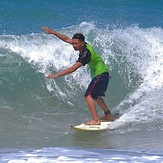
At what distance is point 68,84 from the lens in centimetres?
1071

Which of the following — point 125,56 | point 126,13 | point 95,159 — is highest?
point 126,13

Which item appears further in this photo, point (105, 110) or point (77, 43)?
point (105, 110)

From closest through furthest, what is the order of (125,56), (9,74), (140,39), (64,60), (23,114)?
1. (23,114)
2. (9,74)
3. (64,60)
4. (125,56)
5. (140,39)

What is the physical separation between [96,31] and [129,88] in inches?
80.9

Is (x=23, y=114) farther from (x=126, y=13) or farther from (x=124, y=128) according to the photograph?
(x=126, y=13)

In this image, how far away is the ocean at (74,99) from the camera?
252 inches

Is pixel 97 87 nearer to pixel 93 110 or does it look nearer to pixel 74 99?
pixel 93 110

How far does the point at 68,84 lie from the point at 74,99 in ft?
1.76

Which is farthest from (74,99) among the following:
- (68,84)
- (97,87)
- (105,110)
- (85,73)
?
(97,87)

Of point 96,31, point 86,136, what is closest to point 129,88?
point 96,31

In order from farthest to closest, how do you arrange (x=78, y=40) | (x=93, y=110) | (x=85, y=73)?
(x=85, y=73), (x=93, y=110), (x=78, y=40)

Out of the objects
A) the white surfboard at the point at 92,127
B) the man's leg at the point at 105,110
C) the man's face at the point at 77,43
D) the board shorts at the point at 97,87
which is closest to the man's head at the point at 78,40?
Result: the man's face at the point at 77,43

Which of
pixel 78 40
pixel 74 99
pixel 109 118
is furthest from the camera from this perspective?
pixel 74 99

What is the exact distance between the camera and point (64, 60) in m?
11.3
